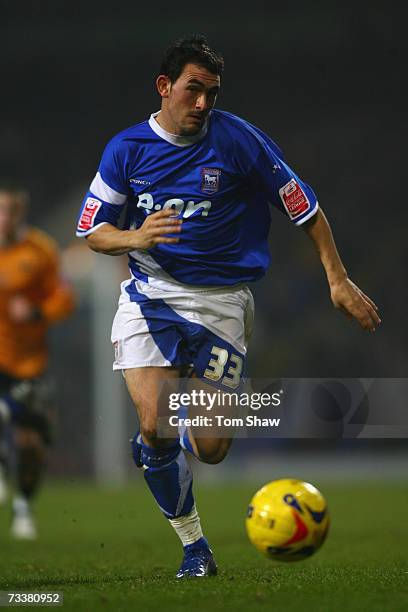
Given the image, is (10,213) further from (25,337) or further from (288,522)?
(288,522)

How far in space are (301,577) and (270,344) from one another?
42.9 ft

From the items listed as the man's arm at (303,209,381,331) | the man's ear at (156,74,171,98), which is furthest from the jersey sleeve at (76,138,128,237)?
the man's arm at (303,209,381,331)

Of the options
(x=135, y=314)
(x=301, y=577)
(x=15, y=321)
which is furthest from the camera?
(x=15, y=321)

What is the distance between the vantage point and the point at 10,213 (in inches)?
333

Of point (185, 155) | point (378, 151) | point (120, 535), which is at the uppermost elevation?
point (378, 151)

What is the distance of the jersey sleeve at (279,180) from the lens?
465 centimetres

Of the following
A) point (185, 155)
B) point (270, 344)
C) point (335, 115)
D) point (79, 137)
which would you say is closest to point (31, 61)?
point (79, 137)

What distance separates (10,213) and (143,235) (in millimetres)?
4376

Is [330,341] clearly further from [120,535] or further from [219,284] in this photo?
[219,284]

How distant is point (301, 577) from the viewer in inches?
177

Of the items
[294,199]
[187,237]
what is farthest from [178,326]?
[294,199]

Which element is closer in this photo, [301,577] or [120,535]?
[301,577]

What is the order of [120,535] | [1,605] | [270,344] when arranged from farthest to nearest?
[270,344] → [120,535] → [1,605]

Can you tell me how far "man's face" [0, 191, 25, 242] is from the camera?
8.31 metres
